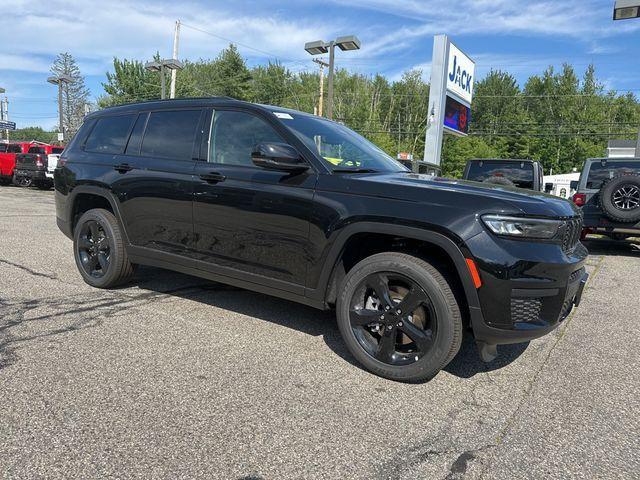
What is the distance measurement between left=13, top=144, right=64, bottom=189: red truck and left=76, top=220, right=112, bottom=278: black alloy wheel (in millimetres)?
15679

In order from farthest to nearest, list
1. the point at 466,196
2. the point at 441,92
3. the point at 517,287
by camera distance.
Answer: the point at 441,92
the point at 466,196
the point at 517,287

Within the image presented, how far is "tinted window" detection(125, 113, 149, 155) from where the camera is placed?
186 inches

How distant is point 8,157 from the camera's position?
21.2 m

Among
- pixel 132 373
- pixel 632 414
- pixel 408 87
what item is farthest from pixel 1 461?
pixel 408 87

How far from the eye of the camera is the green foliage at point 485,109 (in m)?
58.2

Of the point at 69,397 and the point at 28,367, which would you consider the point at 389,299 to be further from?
the point at 28,367

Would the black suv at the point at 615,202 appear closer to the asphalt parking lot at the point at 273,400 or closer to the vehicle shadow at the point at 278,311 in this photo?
the asphalt parking lot at the point at 273,400

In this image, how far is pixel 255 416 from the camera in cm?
276

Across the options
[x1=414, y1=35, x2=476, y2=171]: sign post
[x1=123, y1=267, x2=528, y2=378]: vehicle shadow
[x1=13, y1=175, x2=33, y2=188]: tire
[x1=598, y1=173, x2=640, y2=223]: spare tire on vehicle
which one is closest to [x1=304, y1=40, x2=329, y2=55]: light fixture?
[x1=414, y1=35, x2=476, y2=171]: sign post

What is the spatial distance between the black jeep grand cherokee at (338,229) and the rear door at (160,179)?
0.01m

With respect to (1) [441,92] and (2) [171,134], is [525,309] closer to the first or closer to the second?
(2) [171,134]

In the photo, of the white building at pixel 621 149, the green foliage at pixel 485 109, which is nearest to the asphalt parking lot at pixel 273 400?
the white building at pixel 621 149

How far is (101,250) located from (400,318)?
332 centimetres

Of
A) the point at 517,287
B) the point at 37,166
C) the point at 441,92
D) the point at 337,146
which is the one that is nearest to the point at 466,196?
the point at 517,287
